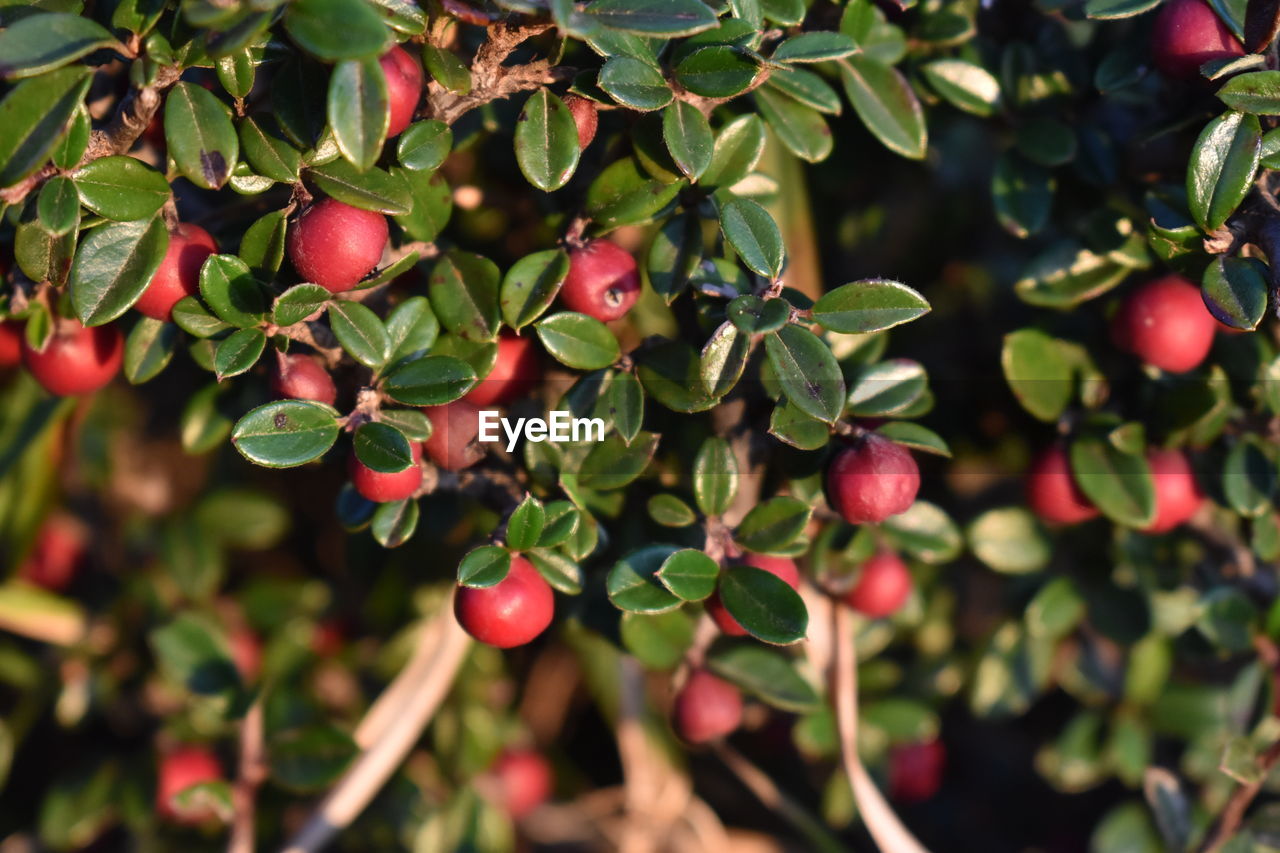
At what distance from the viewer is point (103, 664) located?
5.35 feet

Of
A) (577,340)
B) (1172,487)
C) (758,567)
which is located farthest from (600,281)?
(1172,487)

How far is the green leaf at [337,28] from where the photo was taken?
724 mm

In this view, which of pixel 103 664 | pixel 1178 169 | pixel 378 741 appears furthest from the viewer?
pixel 103 664

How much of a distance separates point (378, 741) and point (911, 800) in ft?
2.99

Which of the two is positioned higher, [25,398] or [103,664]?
[25,398]

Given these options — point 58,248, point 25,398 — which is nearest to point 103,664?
point 25,398

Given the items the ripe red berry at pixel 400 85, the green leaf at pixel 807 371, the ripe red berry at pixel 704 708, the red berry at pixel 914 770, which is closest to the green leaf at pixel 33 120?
the ripe red berry at pixel 400 85

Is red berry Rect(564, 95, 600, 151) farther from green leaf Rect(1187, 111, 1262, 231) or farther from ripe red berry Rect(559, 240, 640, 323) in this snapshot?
green leaf Rect(1187, 111, 1262, 231)

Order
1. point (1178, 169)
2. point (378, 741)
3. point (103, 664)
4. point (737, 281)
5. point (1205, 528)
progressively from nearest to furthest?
point (737, 281) < point (1178, 169) < point (1205, 528) < point (378, 741) < point (103, 664)

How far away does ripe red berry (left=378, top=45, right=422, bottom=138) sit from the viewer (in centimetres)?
83

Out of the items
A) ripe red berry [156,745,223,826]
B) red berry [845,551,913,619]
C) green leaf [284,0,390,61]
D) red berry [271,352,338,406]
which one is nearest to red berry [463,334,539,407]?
red berry [271,352,338,406]

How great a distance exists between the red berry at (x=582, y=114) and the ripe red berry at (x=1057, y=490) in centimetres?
68

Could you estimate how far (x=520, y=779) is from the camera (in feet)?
5.65

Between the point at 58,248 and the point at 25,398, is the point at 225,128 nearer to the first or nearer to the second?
the point at 58,248
